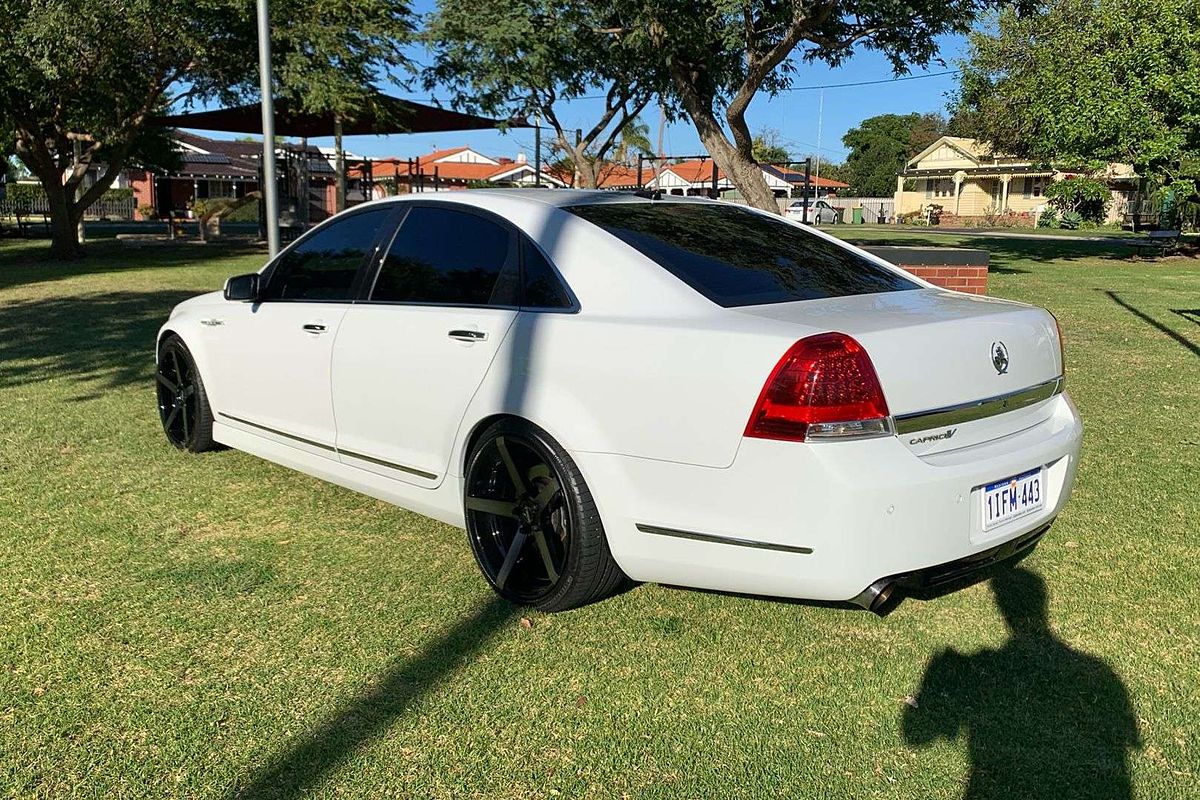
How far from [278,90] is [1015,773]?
19.0 meters

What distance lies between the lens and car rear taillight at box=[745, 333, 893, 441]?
109 inches

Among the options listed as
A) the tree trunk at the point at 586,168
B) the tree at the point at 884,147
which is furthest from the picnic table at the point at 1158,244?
the tree at the point at 884,147

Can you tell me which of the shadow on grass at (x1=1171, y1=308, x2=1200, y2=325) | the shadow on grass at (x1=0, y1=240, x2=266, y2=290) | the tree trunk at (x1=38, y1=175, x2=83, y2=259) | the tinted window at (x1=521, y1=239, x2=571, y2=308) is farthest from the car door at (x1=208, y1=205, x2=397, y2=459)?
the tree trunk at (x1=38, y1=175, x2=83, y2=259)

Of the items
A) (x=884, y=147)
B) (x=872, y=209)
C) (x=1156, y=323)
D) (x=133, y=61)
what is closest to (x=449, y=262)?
(x=1156, y=323)

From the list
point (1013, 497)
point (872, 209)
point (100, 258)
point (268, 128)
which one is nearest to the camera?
point (1013, 497)

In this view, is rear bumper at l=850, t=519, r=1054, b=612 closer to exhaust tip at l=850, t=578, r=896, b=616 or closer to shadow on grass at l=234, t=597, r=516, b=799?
exhaust tip at l=850, t=578, r=896, b=616

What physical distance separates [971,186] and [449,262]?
211 feet

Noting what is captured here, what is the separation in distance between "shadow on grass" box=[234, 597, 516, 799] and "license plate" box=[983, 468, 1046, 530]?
1.70 metres

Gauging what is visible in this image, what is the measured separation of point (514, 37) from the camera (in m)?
14.5

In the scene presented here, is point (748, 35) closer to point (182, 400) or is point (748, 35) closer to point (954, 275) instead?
point (954, 275)

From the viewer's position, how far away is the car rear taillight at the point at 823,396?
2.78m

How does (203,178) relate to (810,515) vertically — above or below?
above

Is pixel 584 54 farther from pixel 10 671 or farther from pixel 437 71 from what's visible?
pixel 10 671

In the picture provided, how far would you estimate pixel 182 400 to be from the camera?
18.0ft
